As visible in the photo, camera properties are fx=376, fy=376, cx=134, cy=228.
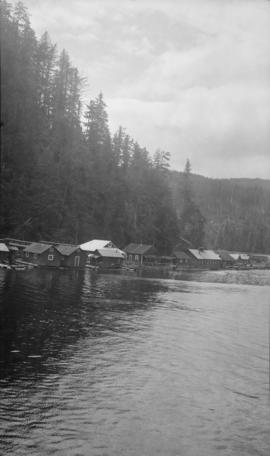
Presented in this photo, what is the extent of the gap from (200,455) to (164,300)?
26.7 m

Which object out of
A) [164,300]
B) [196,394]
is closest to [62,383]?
[196,394]

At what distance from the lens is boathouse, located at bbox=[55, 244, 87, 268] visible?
5959cm

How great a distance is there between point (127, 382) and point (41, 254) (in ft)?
140

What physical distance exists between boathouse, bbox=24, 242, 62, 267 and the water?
84.9ft

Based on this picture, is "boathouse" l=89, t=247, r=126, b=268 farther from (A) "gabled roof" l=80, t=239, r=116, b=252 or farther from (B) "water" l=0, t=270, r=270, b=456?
(B) "water" l=0, t=270, r=270, b=456

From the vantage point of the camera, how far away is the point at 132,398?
1415cm

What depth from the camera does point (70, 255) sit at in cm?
6041

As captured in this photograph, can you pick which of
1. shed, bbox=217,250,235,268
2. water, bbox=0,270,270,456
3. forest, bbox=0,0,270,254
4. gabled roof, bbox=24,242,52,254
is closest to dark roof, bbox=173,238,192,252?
forest, bbox=0,0,270,254

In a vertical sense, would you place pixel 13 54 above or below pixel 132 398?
above

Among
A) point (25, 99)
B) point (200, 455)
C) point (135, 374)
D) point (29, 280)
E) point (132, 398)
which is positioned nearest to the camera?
point (25, 99)

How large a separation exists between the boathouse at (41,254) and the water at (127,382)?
25.9 metres

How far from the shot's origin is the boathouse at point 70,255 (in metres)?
59.6

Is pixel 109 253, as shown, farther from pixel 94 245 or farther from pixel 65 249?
pixel 65 249

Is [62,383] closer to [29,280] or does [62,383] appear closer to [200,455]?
[200,455]
